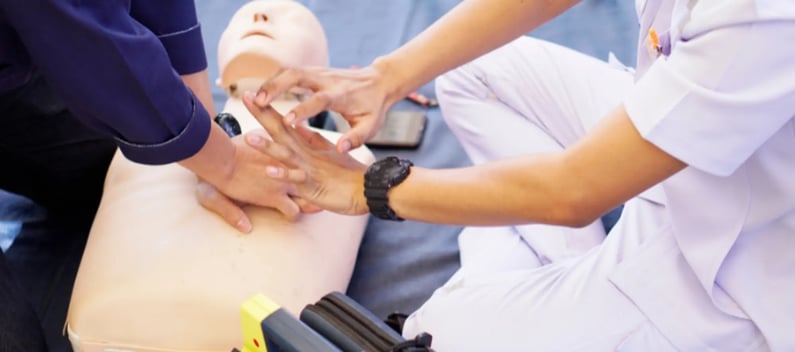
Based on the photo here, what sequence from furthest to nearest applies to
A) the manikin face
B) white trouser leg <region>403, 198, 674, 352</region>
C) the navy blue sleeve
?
the manikin face
the navy blue sleeve
white trouser leg <region>403, 198, 674, 352</region>

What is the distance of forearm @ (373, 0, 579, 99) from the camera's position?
1.13m

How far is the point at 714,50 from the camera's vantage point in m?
0.71

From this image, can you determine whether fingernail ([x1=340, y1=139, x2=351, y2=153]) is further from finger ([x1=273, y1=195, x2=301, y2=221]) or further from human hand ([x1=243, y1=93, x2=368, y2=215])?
finger ([x1=273, y1=195, x2=301, y2=221])

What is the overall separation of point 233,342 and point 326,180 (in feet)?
0.82

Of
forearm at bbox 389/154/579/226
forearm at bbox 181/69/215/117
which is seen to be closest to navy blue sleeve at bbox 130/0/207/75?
forearm at bbox 181/69/215/117

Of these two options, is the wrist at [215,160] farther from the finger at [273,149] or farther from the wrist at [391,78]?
the wrist at [391,78]

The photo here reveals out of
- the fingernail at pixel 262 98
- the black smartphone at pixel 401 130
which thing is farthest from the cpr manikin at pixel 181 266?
the black smartphone at pixel 401 130

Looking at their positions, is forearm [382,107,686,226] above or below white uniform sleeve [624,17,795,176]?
below

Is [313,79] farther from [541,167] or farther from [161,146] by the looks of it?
[541,167]

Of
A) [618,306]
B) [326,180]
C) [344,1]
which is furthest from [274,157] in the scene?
[344,1]

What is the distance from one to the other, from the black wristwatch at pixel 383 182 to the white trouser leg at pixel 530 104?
0.30 meters

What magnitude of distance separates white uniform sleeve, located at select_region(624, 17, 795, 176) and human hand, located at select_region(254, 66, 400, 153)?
467 millimetres

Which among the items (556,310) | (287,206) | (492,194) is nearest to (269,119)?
(287,206)

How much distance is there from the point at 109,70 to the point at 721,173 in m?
0.67
